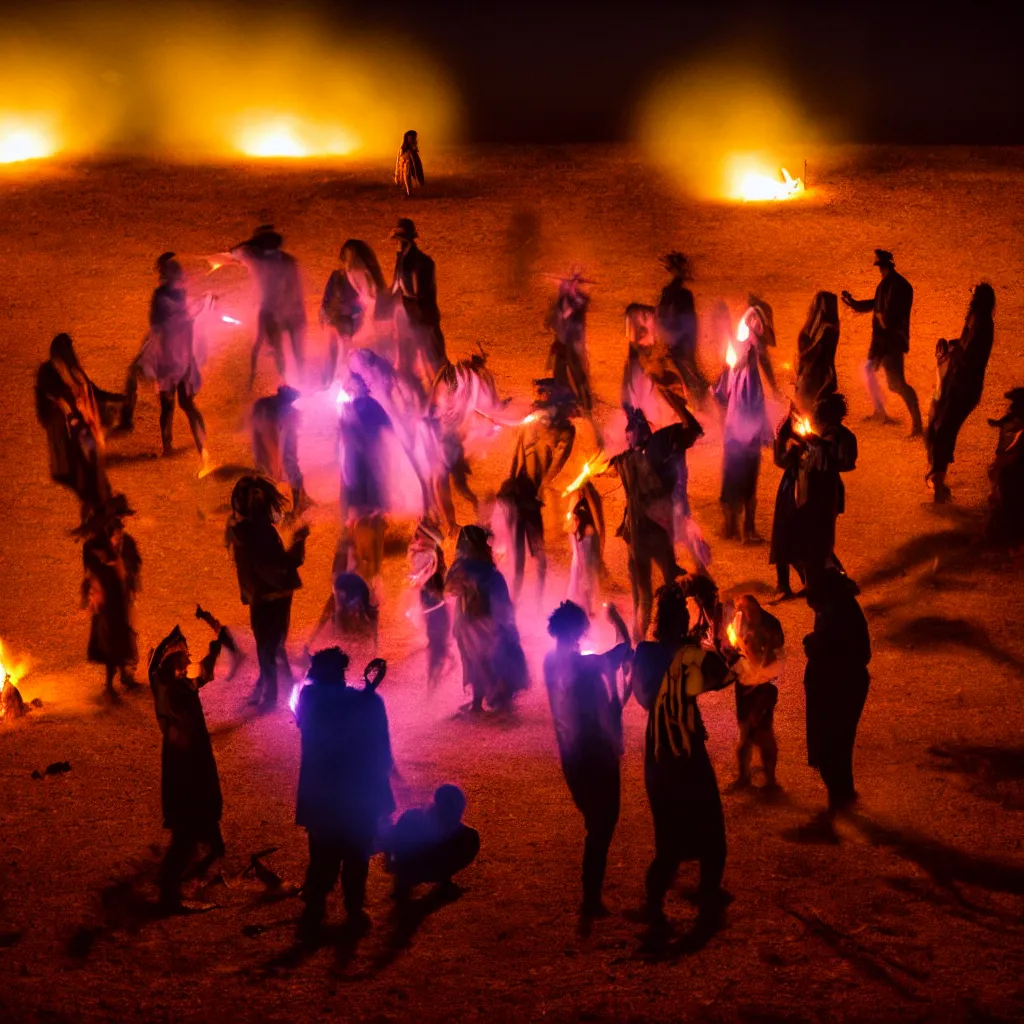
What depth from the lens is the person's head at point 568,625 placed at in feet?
23.8

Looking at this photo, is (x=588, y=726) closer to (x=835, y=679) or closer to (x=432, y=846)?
(x=432, y=846)

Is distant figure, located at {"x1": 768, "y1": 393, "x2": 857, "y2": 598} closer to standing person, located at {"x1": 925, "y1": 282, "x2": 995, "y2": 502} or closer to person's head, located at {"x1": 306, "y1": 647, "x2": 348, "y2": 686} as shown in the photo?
standing person, located at {"x1": 925, "y1": 282, "x2": 995, "y2": 502}

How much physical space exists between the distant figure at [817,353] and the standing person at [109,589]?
6.19 metres

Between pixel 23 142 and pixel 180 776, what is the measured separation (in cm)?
2334

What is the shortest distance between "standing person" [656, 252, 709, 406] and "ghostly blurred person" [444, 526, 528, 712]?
17.9 ft

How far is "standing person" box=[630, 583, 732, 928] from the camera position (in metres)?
6.99

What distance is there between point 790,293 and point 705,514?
609 centimetres

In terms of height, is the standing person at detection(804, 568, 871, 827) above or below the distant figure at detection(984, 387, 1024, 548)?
below

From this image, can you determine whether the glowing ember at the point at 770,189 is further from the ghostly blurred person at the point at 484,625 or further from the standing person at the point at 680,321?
the ghostly blurred person at the point at 484,625

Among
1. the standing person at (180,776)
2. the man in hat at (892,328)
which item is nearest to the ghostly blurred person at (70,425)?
the standing person at (180,776)

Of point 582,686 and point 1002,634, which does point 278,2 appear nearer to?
point 1002,634

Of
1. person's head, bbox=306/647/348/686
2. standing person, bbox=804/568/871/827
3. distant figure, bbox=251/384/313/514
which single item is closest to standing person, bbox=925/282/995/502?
standing person, bbox=804/568/871/827

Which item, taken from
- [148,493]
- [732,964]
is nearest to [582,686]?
[732,964]

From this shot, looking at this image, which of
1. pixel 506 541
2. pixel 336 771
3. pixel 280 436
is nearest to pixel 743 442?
pixel 506 541
